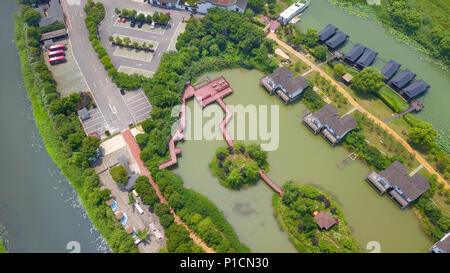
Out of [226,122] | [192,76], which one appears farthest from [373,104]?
[192,76]

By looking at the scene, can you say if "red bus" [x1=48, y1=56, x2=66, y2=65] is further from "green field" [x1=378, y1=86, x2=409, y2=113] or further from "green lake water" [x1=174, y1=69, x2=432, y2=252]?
"green field" [x1=378, y1=86, x2=409, y2=113]

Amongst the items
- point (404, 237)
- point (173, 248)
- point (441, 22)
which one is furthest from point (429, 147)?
point (173, 248)

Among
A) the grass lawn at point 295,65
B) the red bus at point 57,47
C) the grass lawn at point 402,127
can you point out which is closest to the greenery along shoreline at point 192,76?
the grass lawn at point 295,65

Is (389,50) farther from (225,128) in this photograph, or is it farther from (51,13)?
(51,13)

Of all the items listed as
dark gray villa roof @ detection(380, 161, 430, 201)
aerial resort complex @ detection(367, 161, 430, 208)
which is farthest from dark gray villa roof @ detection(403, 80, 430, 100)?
dark gray villa roof @ detection(380, 161, 430, 201)

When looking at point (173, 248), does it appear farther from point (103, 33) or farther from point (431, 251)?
point (103, 33)

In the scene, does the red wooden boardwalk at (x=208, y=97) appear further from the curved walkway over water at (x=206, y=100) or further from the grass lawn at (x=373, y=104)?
the grass lawn at (x=373, y=104)
